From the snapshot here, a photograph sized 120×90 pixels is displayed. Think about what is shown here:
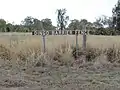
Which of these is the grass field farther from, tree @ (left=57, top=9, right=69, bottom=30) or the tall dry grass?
tree @ (left=57, top=9, right=69, bottom=30)

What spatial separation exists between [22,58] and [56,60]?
1302mm

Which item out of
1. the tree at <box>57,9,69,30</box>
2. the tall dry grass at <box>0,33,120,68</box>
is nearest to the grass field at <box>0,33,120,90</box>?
the tall dry grass at <box>0,33,120,68</box>

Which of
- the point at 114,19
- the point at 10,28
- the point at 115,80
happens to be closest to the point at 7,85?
the point at 115,80

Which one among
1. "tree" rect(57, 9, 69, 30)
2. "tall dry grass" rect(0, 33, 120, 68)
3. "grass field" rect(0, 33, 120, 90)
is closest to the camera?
"grass field" rect(0, 33, 120, 90)

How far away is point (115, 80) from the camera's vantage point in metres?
6.38

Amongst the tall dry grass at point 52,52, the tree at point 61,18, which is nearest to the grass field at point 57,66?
the tall dry grass at point 52,52

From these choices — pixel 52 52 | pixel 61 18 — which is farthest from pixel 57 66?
pixel 61 18

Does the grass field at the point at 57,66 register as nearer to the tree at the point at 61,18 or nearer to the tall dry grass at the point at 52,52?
the tall dry grass at the point at 52,52

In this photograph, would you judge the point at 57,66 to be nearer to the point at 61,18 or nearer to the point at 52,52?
the point at 52,52

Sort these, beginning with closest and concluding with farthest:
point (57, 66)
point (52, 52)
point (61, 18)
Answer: point (57, 66), point (52, 52), point (61, 18)

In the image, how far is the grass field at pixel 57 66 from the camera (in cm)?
597

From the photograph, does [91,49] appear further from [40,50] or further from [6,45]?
[6,45]

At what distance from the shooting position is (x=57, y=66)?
8.79 m

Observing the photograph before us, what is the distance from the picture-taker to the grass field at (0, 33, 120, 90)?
5971 millimetres
